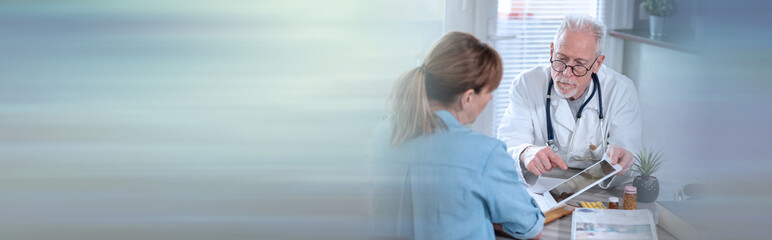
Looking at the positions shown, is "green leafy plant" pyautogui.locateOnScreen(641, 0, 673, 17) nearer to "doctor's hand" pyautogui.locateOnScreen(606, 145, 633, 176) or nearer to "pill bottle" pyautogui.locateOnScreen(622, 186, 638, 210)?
"doctor's hand" pyautogui.locateOnScreen(606, 145, 633, 176)

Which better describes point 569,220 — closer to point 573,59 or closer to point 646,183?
point 646,183

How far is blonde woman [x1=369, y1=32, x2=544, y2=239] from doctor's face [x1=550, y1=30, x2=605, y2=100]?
56cm

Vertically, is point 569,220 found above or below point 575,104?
below

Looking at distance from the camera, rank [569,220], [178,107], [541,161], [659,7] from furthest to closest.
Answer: [659,7] → [541,161] → [569,220] → [178,107]

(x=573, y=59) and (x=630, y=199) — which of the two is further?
(x=573, y=59)

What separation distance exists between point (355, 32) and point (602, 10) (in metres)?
2.13

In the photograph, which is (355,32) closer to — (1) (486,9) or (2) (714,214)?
(2) (714,214)

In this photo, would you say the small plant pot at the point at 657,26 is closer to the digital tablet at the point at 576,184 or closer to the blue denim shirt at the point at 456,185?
the digital tablet at the point at 576,184

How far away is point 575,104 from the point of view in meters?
1.33

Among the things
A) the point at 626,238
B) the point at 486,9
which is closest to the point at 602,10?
the point at 486,9

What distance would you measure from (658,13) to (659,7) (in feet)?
0.07

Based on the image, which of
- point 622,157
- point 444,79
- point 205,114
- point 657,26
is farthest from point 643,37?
point 205,114

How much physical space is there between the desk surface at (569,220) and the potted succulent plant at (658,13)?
1066 millimetres

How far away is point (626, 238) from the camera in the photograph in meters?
0.79
